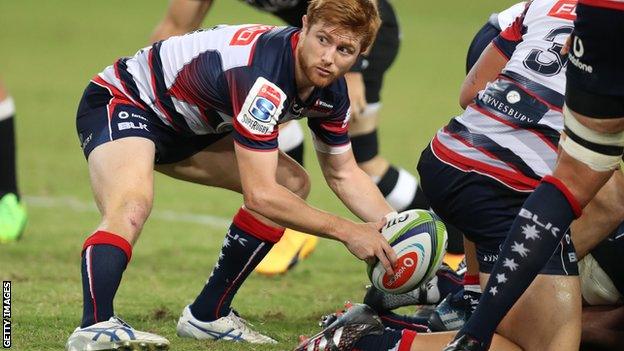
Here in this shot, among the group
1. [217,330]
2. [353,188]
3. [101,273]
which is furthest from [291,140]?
[101,273]

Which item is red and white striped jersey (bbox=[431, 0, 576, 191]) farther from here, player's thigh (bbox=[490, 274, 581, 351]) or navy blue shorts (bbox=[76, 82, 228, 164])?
navy blue shorts (bbox=[76, 82, 228, 164])

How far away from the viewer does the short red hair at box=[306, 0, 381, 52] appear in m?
5.21

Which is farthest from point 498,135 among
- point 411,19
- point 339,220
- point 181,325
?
point 411,19

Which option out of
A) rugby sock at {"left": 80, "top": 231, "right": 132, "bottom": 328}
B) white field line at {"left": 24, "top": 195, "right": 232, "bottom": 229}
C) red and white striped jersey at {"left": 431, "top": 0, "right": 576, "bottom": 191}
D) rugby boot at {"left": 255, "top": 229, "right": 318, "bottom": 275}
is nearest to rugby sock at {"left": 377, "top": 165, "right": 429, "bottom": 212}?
rugby boot at {"left": 255, "top": 229, "right": 318, "bottom": 275}

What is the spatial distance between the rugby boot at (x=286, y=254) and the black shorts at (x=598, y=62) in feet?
12.2

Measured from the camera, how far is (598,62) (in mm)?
4371

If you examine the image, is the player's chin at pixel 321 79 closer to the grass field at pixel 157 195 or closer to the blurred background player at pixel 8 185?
the grass field at pixel 157 195

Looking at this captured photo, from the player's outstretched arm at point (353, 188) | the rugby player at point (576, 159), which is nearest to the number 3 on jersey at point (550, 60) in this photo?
the rugby player at point (576, 159)

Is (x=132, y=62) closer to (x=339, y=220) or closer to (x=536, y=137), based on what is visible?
→ (x=339, y=220)

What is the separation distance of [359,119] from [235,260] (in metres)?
3.23

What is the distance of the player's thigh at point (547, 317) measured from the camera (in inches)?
193

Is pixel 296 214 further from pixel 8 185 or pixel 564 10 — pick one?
pixel 8 185

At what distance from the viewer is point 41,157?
40.7 ft

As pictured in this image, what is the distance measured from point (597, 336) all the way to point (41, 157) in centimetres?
809
